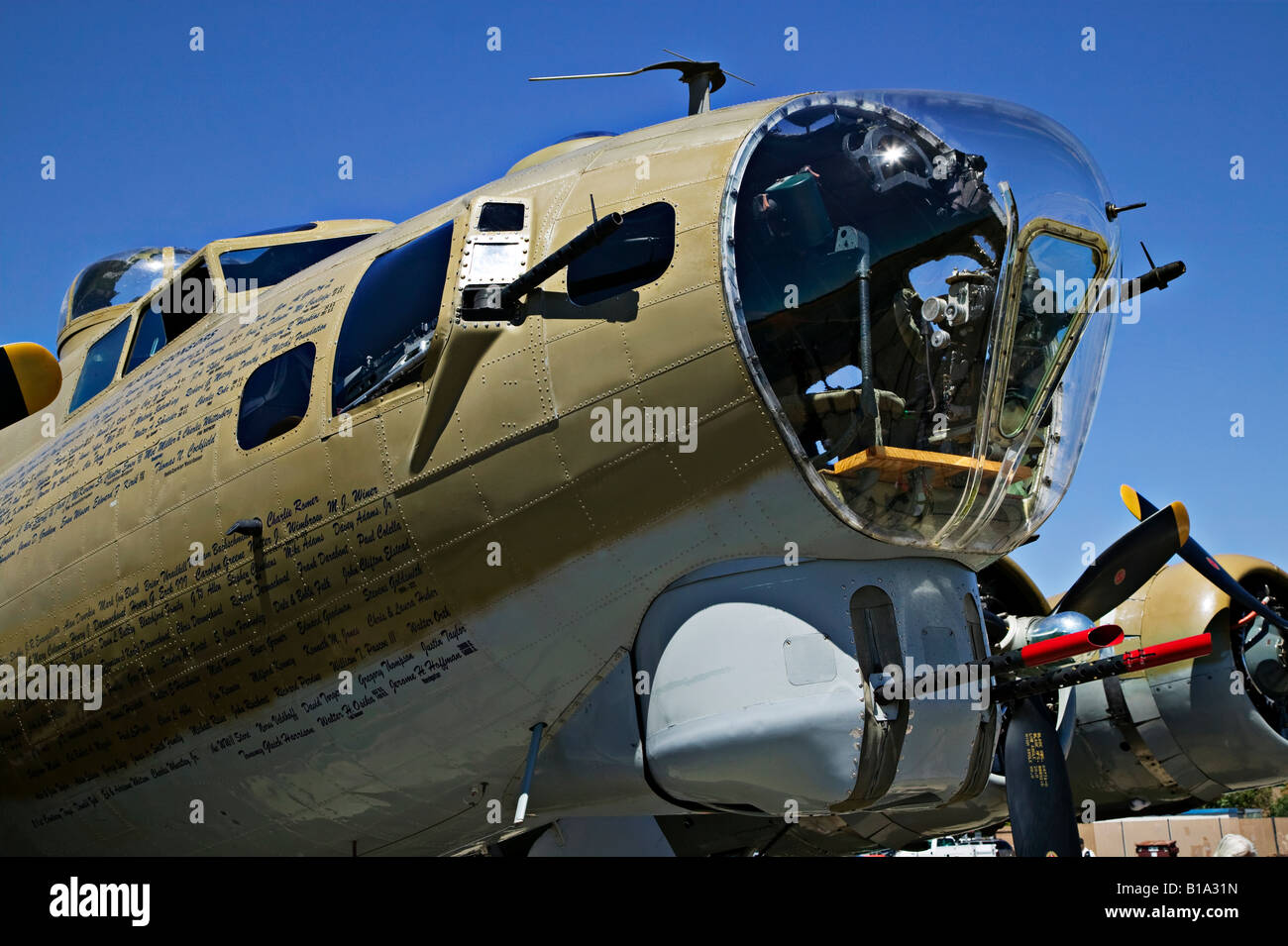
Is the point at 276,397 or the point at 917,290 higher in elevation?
the point at 917,290

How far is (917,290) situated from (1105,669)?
2.54 metres

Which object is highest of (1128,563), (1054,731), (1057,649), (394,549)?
(394,549)

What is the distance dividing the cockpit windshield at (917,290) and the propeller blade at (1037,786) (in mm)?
2936

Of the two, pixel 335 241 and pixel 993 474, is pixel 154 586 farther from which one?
pixel 993 474

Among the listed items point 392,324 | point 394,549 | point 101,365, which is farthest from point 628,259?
point 101,365

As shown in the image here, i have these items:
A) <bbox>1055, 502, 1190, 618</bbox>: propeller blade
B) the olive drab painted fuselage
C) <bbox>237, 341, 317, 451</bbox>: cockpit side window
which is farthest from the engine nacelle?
<bbox>237, 341, 317, 451</bbox>: cockpit side window

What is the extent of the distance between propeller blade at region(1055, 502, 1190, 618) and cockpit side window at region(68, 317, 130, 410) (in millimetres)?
7620

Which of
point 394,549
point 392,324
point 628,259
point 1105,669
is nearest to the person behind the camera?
point 628,259

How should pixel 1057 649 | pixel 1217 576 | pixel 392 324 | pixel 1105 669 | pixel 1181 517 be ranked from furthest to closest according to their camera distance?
pixel 1217 576 → pixel 1181 517 → pixel 1105 669 → pixel 392 324 → pixel 1057 649

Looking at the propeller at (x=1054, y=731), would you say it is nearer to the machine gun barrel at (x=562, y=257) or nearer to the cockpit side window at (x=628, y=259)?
the cockpit side window at (x=628, y=259)

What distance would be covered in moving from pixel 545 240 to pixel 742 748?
278 cm

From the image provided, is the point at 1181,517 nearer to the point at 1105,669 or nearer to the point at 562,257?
the point at 1105,669

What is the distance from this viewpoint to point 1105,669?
24.1 feet
